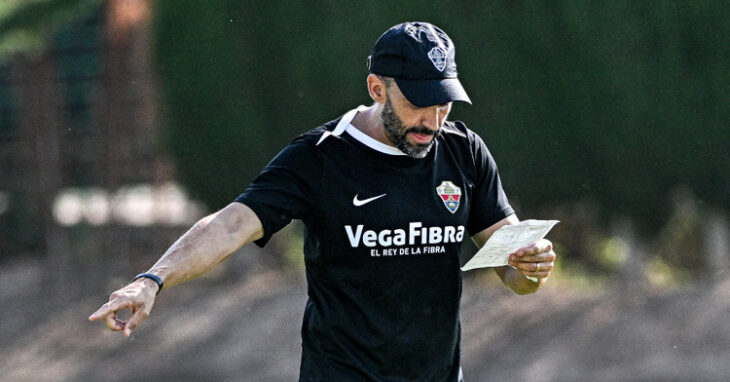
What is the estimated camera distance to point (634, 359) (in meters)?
12.1

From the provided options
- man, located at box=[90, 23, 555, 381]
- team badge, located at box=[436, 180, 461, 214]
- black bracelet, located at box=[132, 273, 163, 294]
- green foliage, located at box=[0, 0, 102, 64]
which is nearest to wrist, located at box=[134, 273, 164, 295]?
black bracelet, located at box=[132, 273, 163, 294]

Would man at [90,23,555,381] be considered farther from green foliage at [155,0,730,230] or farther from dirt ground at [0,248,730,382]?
dirt ground at [0,248,730,382]

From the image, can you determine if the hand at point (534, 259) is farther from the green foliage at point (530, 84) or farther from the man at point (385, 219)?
the green foliage at point (530, 84)

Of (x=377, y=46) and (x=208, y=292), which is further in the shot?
(x=208, y=292)

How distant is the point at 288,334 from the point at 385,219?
987 centimetres

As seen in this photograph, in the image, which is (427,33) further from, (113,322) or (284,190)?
(113,322)

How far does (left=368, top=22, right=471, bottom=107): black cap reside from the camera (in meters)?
4.37

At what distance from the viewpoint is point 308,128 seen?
1323 centimetres

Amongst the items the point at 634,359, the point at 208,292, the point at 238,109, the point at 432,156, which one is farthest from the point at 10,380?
the point at 432,156

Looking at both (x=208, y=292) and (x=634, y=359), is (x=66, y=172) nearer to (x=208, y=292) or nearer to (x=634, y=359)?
(x=208, y=292)

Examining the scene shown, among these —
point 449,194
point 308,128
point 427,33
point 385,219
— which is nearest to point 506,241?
point 449,194

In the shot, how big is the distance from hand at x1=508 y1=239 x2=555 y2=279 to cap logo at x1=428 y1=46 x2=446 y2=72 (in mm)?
693

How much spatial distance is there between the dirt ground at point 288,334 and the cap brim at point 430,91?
8077 millimetres

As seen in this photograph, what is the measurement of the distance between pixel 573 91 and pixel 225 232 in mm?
8101
